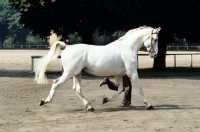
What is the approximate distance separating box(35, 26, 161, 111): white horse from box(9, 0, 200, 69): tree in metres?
14.0

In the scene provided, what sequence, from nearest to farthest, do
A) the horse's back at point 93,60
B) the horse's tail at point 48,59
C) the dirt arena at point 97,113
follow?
the dirt arena at point 97,113 → the horse's back at point 93,60 → the horse's tail at point 48,59

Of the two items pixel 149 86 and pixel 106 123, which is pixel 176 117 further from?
pixel 149 86

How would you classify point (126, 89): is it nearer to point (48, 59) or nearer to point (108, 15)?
point (48, 59)

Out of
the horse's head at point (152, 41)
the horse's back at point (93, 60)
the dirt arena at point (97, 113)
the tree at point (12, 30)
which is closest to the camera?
the dirt arena at point (97, 113)

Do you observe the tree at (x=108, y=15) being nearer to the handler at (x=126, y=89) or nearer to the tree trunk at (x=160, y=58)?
the tree trunk at (x=160, y=58)

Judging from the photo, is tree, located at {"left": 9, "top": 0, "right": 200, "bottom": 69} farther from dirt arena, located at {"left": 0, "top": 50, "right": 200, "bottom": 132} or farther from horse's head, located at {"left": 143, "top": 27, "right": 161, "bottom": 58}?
horse's head, located at {"left": 143, "top": 27, "right": 161, "bottom": 58}

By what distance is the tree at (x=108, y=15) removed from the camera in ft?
94.4

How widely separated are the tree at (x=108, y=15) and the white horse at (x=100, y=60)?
1403 cm

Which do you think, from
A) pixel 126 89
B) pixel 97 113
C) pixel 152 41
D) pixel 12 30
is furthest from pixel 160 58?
pixel 12 30

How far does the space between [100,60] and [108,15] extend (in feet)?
52.4

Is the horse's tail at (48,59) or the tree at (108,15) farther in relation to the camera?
the tree at (108,15)

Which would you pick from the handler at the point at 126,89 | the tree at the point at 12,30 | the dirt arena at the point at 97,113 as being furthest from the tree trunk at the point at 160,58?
the tree at the point at 12,30

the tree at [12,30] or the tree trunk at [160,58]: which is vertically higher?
the tree at [12,30]

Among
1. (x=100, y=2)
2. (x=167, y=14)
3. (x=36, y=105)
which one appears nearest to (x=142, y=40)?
(x=36, y=105)
